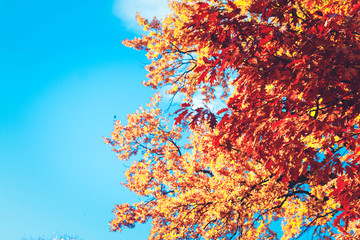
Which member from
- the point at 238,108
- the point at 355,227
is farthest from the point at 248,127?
the point at 355,227

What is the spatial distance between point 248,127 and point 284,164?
0.69 m

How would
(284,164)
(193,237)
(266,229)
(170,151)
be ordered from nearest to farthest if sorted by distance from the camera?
(284,164)
(193,237)
(266,229)
(170,151)

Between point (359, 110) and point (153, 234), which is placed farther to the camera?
point (153, 234)

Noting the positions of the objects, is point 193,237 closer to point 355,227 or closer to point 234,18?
point 355,227

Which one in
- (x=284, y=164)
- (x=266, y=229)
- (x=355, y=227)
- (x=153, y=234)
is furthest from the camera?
(x=153, y=234)

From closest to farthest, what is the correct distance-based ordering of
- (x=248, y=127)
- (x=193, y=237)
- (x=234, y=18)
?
(x=234, y=18)
(x=248, y=127)
(x=193, y=237)

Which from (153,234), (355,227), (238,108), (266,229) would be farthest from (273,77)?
(153,234)

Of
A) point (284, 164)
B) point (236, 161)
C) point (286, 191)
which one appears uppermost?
point (236, 161)

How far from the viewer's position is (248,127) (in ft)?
11.8

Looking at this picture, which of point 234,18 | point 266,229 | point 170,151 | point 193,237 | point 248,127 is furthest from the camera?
point 170,151

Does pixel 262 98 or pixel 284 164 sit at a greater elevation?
pixel 262 98

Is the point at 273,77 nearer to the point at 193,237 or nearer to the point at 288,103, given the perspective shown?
the point at 288,103

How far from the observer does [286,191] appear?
310 inches

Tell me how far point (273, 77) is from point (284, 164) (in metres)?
1.21
